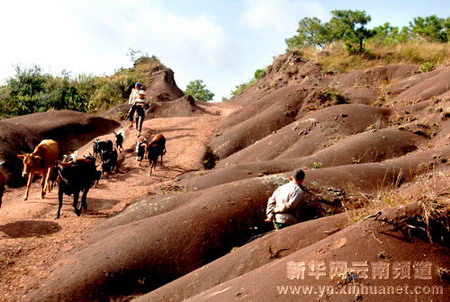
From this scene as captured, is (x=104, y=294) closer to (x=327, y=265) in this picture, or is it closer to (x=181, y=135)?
(x=327, y=265)

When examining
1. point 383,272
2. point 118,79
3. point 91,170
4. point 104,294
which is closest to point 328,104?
point 91,170

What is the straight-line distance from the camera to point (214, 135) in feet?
80.1

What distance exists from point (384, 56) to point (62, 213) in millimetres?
25320

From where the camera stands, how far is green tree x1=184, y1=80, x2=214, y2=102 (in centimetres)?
6650

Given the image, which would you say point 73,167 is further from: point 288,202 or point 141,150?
point 288,202

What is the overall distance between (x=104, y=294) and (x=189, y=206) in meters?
3.27

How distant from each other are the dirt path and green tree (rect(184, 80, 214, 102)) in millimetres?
42546

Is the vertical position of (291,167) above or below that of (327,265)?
above

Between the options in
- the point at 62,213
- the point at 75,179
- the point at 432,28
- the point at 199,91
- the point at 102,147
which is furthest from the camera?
the point at 199,91

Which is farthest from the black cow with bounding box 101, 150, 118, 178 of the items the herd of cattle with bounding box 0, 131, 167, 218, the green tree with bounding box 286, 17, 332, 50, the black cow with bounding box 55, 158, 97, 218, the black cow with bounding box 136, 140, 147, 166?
the green tree with bounding box 286, 17, 332, 50

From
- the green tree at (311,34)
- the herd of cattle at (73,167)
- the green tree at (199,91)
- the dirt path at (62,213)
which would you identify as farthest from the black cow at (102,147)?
the green tree at (199,91)

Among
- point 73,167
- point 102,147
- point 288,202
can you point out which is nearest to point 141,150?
point 102,147

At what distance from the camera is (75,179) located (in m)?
13.8

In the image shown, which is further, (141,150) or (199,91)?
(199,91)
